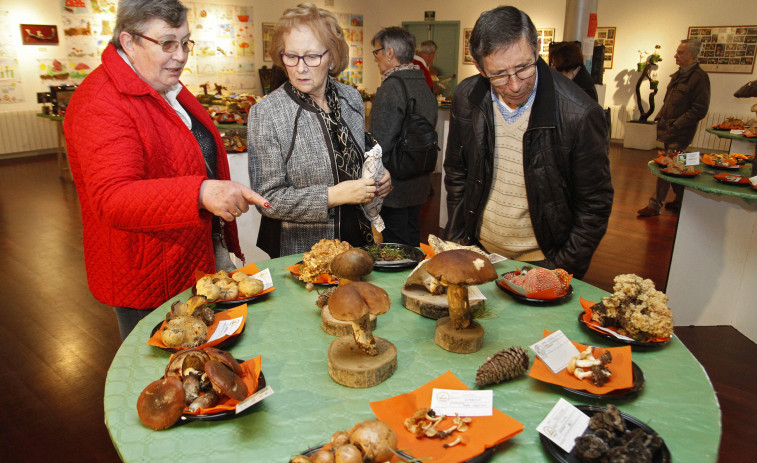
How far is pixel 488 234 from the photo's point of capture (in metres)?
2.32

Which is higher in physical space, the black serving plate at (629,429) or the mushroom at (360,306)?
the mushroom at (360,306)

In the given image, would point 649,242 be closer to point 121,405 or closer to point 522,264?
point 522,264

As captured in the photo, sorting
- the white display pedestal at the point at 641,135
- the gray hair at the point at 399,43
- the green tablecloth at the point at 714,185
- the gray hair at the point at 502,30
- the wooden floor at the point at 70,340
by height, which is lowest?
the wooden floor at the point at 70,340

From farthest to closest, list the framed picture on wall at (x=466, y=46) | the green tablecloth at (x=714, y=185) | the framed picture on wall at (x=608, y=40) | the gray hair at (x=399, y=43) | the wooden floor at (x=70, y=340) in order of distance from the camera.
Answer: the framed picture on wall at (x=466, y=46) < the framed picture on wall at (x=608, y=40) < the gray hair at (x=399, y=43) < the green tablecloth at (x=714, y=185) < the wooden floor at (x=70, y=340)

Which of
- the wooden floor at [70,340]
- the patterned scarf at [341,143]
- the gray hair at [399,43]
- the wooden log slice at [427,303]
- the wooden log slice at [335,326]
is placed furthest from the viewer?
the gray hair at [399,43]

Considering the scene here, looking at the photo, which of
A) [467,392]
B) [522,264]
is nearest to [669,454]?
[467,392]

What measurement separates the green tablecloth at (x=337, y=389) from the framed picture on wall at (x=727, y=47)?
10487 mm

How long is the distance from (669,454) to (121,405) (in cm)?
115

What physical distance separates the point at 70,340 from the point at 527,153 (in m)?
3.10

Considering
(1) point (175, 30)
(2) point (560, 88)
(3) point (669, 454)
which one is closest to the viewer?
(3) point (669, 454)

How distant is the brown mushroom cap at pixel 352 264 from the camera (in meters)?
1.63

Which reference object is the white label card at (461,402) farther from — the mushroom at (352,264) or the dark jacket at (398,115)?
the dark jacket at (398,115)

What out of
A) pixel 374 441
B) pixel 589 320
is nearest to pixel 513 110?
pixel 589 320

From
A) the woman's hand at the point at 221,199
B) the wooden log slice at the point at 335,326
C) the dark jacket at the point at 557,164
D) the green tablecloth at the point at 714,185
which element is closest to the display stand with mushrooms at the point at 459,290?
the wooden log slice at the point at 335,326
